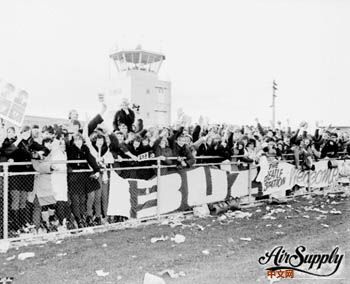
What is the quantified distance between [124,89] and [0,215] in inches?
1681

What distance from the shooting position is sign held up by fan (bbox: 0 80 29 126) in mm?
7852

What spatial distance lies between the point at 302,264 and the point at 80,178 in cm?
435

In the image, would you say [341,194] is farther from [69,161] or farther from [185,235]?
[69,161]

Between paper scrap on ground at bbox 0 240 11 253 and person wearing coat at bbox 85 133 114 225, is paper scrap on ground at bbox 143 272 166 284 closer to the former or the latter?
paper scrap on ground at bbox 0 240 11 253

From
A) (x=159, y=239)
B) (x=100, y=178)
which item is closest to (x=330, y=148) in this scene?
(x=159, y=239)

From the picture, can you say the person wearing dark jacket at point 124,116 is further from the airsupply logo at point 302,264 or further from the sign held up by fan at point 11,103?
the airsupply logo at point 302,264

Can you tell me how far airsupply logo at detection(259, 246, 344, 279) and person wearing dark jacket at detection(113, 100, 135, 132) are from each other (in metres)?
5.01

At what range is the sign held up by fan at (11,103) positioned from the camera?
7852 millimetres

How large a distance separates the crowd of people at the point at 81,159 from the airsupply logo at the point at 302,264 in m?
3.70

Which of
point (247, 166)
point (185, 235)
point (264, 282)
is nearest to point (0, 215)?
point (185, 235)

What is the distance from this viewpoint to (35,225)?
802 cm

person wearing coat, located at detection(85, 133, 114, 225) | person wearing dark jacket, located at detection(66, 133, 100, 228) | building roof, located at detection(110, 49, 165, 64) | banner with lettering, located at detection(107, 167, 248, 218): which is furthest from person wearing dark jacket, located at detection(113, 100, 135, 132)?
building roof, located at detection(110, 49, 165, 64)

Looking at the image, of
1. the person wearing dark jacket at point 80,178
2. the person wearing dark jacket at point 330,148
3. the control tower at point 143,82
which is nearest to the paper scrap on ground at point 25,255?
the person wearing dark jacket at point 80,178

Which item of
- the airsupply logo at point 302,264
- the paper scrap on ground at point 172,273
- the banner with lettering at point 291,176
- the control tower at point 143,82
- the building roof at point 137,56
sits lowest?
the paper scrap on ground at point 172,273
